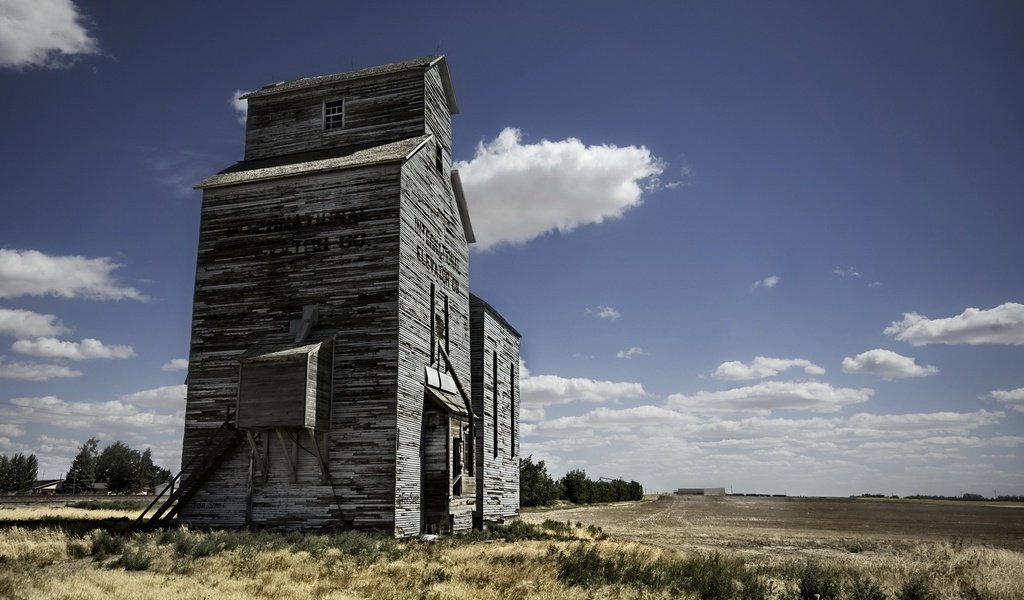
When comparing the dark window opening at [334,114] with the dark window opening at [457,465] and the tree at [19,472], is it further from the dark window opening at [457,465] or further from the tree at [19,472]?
the tree at [19,472]

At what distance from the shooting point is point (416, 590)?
14.9 meters

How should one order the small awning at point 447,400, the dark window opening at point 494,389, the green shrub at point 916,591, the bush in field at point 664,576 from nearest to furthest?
the green shrub at point 916,591, the bush in field at point 664,576, the small awning at point 447,400, the dark window opening at point 494,389

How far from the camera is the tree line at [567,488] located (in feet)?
222

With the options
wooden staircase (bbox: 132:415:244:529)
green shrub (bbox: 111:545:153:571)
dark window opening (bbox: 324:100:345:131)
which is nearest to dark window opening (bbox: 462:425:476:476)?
wooden staircase (bbox: 132:415:244:529)

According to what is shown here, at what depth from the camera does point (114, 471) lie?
92812 millimetres

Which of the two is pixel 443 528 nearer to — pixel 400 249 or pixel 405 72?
pixel 400 249

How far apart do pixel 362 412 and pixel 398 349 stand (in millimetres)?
2249

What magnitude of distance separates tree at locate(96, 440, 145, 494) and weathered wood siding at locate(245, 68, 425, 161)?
75.5 meters

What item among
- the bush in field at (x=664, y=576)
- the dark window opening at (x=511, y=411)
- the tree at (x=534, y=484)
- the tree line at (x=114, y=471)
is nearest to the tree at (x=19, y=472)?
the tree line at (x=114, y=471)

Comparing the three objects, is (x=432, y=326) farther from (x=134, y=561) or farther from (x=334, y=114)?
(x=134, y=561)

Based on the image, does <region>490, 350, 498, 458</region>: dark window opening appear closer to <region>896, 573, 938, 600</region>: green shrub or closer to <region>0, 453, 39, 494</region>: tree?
<region>896, 573, 938, 600</region>: green shrub

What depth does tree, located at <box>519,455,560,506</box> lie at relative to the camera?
67125mm

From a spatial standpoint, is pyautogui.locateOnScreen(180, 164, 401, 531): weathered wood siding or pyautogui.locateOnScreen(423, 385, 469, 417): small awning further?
pyautogui.locateOnScreen(423, 385, 469, 417): small awning

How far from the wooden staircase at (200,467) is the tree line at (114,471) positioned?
7174 centimetres
